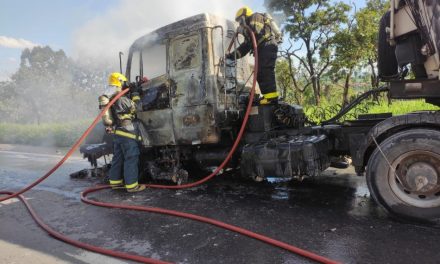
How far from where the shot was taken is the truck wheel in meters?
3.33

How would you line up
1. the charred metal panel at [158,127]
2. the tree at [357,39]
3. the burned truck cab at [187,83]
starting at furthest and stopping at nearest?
the tree at [357,39] < the charred metal panel at [158,127] < the burned truck cab at [187,83]

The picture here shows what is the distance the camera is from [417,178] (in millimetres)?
3430

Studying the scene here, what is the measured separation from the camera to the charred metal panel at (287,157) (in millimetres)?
4105

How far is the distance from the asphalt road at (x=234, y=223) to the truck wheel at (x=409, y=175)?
0.57 ft

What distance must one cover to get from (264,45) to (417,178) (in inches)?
101

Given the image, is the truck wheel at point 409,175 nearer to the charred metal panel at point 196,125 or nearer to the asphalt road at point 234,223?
the asphalt road at point 234,223

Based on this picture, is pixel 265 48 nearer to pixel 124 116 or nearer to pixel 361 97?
Result: pixel 361 97

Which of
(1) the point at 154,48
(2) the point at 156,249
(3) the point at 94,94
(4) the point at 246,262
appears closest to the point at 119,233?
(2) the point at 156,249

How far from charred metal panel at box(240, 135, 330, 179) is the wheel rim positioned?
0.85 meters

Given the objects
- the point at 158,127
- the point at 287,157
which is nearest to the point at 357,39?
the point at 158,127

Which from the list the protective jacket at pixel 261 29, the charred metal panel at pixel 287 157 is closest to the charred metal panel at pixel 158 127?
the charred metal panel at pixel 287 157

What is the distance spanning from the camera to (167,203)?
4.82 metres

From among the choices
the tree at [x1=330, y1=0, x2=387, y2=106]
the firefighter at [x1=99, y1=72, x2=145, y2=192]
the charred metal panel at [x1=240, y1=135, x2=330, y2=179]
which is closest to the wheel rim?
the charred metal panel at [x1=240, y1=135, x2=330, y2=179]

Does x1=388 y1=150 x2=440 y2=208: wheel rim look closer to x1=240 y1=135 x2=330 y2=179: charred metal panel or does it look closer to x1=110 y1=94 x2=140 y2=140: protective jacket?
x1=240 y1=135 x2=330 y2=179: charred metal panel
